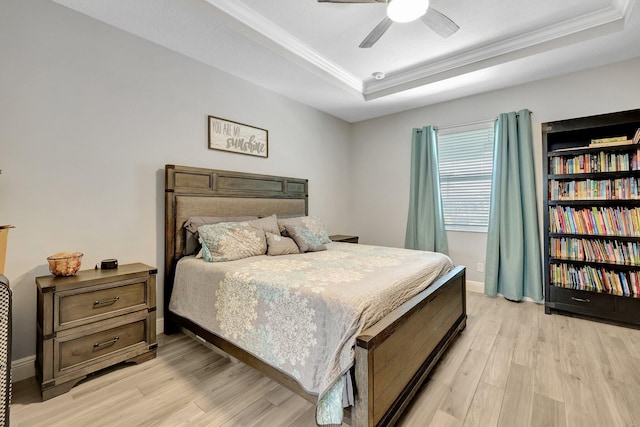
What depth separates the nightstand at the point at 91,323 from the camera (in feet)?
5.44

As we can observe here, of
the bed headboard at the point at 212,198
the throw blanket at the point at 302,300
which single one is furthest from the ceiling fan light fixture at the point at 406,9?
the bed headboard at the point at 212,198

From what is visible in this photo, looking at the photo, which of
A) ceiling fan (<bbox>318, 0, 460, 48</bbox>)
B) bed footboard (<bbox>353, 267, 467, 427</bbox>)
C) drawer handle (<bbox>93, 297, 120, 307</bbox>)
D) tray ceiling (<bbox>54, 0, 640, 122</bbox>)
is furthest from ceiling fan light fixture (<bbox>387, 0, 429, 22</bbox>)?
drawer handle (<bbox>93, 297, 120, 307</bbox>)

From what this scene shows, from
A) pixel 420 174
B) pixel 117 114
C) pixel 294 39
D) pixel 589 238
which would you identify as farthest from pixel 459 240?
pixel 117 114

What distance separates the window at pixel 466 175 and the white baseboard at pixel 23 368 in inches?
169

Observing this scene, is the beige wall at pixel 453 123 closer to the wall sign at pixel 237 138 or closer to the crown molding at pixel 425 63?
the crown molding at pixel 425 63

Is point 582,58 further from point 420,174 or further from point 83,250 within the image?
point 83,250

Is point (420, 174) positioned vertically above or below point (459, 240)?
above

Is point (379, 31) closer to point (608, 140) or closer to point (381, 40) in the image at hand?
point (381, 40)

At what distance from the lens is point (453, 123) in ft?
12.6

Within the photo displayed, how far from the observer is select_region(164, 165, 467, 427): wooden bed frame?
4.25ft

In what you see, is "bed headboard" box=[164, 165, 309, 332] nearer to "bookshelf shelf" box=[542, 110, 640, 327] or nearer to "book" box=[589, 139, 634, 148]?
"bookshelf shelf" box=[542, 110, 640, 327]

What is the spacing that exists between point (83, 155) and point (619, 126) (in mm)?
4756

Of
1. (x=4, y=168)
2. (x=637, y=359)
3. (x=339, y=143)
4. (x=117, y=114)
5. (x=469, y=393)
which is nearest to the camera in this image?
(x=469, y=393)

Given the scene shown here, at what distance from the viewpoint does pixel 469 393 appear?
1.70 meters
